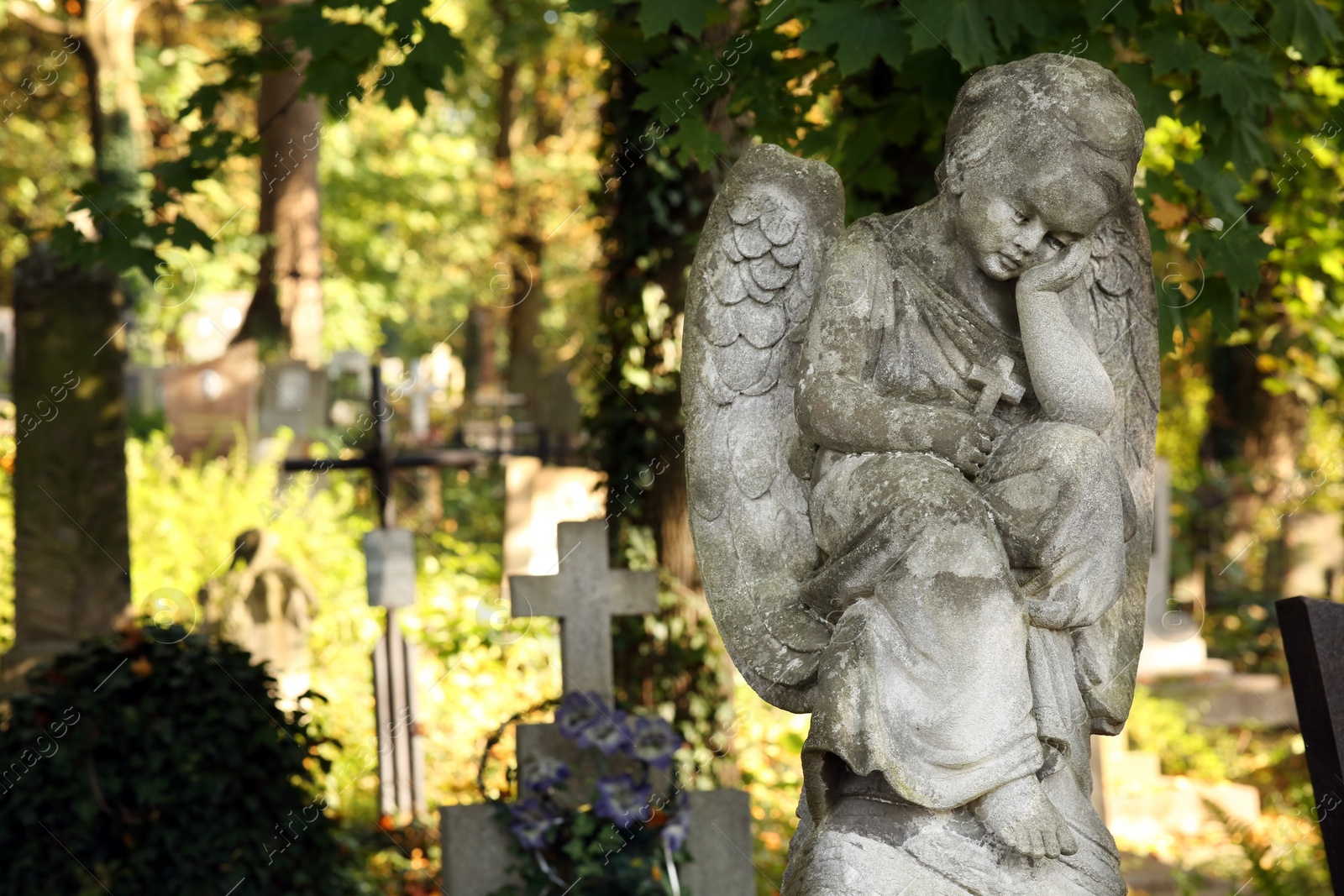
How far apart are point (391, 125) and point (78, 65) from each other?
14.8ft

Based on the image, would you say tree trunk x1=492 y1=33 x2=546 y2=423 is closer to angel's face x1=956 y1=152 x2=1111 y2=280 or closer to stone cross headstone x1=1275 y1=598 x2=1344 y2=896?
stone cross headstone x1=1275 y1=598 x2=1344 y2=896

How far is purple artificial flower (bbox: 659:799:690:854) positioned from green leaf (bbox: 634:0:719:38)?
2632 mm

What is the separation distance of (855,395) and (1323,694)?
1359mm

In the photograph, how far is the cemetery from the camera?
9.11 feet

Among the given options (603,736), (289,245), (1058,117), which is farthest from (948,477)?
(289,245)

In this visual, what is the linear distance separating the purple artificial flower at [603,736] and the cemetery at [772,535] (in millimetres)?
40

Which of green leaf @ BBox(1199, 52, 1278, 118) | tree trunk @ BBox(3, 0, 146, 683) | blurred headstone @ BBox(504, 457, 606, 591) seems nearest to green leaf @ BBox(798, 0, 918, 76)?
green leaf @ BBox(1199, 52, 1278, 118)

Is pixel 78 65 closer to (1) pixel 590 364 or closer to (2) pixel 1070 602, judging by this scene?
(1) pixel 590 364

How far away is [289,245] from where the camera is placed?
14328 mm

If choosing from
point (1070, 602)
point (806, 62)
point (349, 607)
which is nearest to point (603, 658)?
point (806, 62)

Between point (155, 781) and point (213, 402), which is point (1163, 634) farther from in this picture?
point (213, 402)

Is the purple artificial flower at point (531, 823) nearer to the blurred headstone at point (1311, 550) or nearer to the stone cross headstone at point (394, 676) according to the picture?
the stone cross headstone at point (394, 676)

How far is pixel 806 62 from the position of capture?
475cm

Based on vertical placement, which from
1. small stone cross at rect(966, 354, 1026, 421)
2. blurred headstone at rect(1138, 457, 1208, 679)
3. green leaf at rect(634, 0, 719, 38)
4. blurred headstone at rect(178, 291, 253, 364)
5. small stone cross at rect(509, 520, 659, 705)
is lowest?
blurred headstone at rect(1138, 457, 1208, 679)
